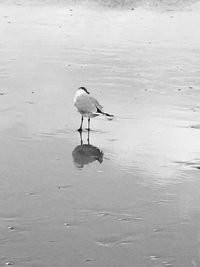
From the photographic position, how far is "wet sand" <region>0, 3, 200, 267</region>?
5453mm

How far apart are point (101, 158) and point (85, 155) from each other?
0.22 m

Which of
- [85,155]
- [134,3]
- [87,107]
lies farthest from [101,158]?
[134,3]

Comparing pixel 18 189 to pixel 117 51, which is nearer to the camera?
pixel 18 189

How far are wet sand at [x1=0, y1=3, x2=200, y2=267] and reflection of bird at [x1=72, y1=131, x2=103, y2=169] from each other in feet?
0.04

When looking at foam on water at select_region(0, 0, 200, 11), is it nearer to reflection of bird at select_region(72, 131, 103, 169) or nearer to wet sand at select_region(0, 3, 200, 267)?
wet sand at select_region(0, 3, 200, 267)

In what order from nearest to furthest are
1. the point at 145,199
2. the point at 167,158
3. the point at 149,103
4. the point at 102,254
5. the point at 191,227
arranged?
the point at 102,254 < the point at 191,227 < the point at 145,199 < the point at 167,158 < the point at 149,103

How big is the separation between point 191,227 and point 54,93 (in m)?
5.84

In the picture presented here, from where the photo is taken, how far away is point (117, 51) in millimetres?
16016

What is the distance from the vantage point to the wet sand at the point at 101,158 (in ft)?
17.9

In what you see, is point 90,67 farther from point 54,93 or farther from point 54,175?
point 54,175

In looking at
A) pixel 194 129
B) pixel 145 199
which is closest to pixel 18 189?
pixel 145 199

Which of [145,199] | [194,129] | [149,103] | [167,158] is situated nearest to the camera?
[145,199]

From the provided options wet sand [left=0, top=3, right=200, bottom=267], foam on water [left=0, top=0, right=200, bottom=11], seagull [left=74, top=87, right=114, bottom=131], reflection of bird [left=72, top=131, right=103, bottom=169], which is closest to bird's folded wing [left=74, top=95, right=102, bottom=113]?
seagull [left=74, top=87, right=114, bottom=131]

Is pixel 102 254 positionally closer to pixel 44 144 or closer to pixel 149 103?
pixel 44 144
